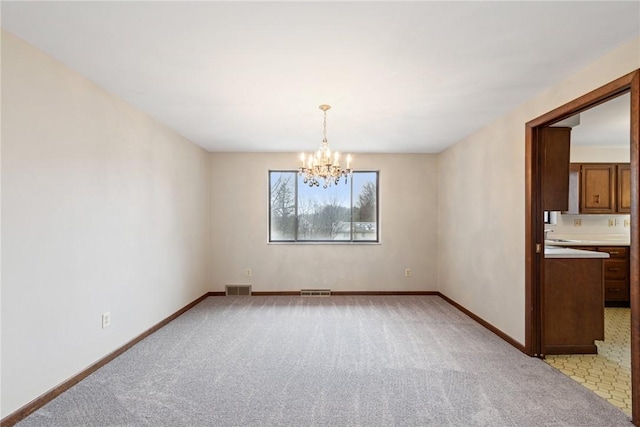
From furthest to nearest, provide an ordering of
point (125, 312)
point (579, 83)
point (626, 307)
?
point (626, 307) < point (125, 312) < point (579, 83)

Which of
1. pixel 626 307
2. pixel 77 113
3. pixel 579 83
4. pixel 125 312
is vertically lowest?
pixel 626 307

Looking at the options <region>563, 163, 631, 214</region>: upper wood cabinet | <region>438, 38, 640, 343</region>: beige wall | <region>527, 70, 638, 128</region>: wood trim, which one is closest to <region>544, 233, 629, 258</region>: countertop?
<region>563, 163, 631, 214</region>: upper wood cabinet

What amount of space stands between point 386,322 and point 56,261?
3436 mm

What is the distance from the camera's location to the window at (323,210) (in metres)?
5.80

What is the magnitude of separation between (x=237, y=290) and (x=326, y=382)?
10.8 feet

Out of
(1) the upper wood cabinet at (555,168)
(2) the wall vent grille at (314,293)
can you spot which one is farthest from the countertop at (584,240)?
(2) the wall vent grille at (314,293)

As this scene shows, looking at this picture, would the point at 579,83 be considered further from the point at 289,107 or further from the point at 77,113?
the point at 77,113

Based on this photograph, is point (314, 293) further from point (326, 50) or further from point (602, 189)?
point (602, 189)

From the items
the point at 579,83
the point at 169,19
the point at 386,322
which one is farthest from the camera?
the point at 386,322

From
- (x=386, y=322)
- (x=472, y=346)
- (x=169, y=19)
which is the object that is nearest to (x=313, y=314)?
(x=386, y=322)

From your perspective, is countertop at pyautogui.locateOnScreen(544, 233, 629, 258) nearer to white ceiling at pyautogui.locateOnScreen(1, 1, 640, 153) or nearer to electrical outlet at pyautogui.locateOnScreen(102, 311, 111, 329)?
white ceiling at pyautogui.locateOnScreen(1, 1, 640, 153)

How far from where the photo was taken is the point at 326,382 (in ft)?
8.62

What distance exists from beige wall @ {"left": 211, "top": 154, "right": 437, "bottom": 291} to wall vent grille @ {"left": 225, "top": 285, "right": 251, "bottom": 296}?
101 mm

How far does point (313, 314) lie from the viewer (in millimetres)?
4539
